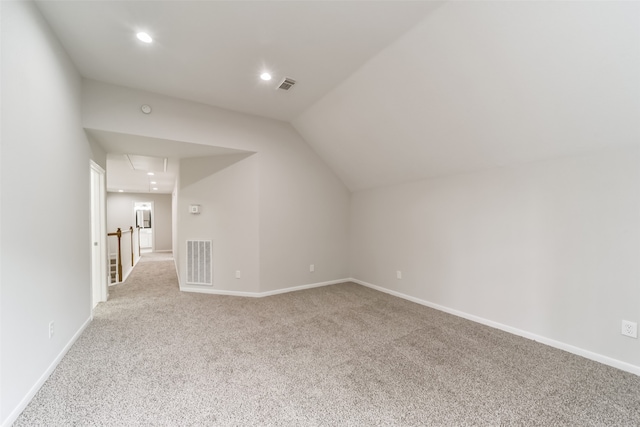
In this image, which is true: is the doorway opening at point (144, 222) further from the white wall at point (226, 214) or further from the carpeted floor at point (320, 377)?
the carpeted floor at point (320, 377)

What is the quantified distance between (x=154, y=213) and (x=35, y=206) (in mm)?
9394

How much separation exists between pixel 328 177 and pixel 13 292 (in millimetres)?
3977

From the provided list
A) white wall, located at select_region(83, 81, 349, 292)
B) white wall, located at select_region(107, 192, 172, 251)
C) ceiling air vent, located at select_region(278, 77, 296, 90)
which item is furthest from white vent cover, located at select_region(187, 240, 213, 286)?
white wall, located at select_region(107, 192, 172, 251)

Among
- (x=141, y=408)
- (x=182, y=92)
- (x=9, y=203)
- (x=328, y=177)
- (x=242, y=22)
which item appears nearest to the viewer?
(x=9, y=203)

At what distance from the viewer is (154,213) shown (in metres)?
10.2

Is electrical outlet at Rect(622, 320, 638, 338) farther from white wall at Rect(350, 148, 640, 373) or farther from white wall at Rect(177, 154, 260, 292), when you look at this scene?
white wall at Rect(177, 154, 260, 292)

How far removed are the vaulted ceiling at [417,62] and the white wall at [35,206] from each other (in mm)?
424

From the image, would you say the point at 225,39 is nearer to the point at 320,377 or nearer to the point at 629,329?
the point at 320,377

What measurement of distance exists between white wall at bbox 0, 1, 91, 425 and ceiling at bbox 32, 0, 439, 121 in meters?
0.31

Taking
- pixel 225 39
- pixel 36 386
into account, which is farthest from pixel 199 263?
pixel 225 39

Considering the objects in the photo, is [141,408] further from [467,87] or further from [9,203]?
[467,87]

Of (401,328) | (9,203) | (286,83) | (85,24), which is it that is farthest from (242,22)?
(401,328)

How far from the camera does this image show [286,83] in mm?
3125

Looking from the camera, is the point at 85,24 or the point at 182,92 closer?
the point at 85,24
